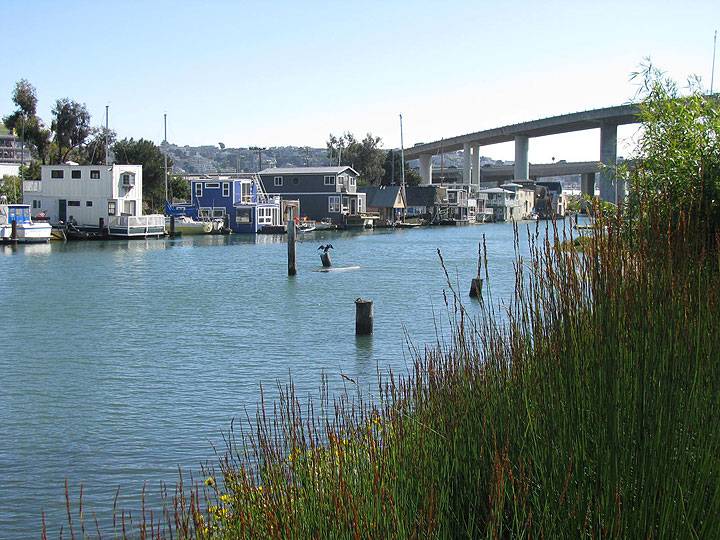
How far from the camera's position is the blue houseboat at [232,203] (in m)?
91.4

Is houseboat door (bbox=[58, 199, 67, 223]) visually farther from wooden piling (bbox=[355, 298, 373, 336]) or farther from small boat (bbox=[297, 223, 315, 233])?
wooden piling (bbox=[355, 298, 373, 336])

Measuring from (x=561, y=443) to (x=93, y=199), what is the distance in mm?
76099

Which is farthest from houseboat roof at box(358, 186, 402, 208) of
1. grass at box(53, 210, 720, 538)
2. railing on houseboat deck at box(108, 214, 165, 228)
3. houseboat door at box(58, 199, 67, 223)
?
grass at box(53, 210, 720, 538)

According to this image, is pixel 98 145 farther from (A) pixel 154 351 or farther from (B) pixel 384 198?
(A) pixel 154 351

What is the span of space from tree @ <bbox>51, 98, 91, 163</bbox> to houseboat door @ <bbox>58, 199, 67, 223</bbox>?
27423 mm

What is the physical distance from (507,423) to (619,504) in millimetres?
1668

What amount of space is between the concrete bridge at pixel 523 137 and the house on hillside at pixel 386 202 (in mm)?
25882

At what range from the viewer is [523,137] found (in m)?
160

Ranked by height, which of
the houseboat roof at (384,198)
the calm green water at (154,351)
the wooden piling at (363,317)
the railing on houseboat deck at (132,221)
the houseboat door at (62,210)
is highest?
the houseboat roof at (384,198)

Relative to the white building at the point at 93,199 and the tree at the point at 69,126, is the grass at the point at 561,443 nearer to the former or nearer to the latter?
the white building at the point at 93,199

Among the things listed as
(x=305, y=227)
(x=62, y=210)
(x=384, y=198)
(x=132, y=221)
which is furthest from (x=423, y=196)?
(x=62, y=210)

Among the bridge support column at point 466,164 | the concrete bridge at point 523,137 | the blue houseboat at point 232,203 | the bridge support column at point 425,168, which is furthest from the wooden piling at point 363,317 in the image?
the bridge support column at point 425,168

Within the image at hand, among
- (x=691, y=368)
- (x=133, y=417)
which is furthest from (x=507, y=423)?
(x=133, y=417)

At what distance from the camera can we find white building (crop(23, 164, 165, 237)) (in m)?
78.0
